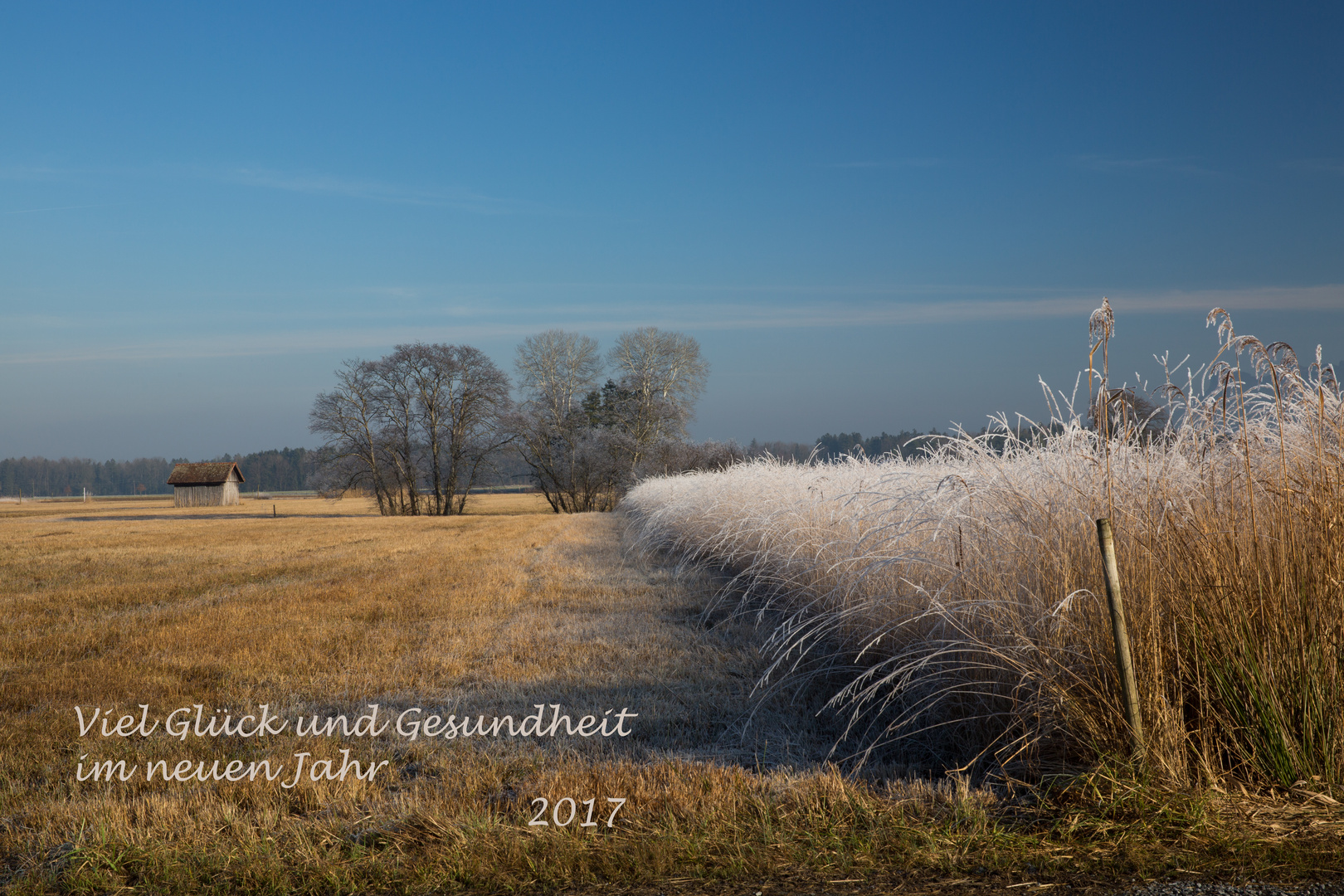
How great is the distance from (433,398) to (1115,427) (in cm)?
4121

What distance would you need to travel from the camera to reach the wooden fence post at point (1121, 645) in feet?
8.90

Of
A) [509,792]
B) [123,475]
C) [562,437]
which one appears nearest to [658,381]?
[562,437]

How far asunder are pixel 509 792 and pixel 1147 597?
107 inches

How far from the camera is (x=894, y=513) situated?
5547 millimetres

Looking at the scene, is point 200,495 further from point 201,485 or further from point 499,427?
point 499,427

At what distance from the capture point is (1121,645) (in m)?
2.74

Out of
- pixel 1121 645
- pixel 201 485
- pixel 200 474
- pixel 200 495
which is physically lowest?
pixel 200 495

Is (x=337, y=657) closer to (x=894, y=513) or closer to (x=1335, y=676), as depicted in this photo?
(x=894, y=513)

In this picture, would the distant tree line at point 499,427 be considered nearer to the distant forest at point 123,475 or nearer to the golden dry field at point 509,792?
the golden dry field at point 509,792

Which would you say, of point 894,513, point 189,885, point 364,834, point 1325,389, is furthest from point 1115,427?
point 189,885

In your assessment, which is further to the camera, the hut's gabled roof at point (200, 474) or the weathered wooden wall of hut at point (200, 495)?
the hut's gabled roof at point (200, 474)

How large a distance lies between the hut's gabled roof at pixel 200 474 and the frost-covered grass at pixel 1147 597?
6739cm

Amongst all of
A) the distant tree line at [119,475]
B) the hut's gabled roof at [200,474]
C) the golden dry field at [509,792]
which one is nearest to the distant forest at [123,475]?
the distant tree line at [119,475]

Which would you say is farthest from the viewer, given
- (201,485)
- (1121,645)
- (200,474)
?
(200,474)
